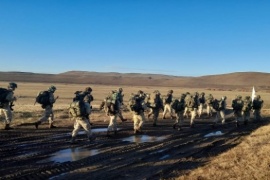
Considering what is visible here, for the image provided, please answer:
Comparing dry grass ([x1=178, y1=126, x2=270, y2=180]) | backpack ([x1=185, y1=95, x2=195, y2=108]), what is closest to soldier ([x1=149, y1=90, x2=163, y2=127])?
backpack ([x1=185, y1=95, x2=195, y2=108])

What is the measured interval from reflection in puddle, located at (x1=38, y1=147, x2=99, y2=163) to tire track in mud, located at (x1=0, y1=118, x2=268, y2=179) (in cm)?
29

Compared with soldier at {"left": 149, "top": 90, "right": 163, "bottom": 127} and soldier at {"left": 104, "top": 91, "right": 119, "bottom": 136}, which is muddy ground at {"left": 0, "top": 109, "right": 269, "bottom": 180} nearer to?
soldier at {"left": 104, "top": 91, "right": 119, "bottom": 136}

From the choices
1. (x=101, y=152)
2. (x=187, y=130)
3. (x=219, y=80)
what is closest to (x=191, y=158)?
(x=101, y=152)

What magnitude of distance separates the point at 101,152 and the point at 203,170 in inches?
177

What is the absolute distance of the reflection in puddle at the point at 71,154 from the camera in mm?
13836

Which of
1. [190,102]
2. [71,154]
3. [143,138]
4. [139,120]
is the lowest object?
[71,154]

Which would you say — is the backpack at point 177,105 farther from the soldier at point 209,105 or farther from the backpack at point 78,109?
the backpack at point 78,109

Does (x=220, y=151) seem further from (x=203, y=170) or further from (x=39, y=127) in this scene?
(x=39, y=127)

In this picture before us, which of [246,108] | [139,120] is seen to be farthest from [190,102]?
[246,108]

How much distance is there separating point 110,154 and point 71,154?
1.42 meters

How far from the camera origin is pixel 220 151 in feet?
52.3

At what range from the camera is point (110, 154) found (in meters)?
14.8

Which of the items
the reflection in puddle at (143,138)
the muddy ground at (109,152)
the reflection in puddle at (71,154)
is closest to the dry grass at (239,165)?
the muddy ground at (109,152)

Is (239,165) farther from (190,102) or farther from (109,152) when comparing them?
(190,102)
